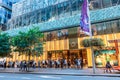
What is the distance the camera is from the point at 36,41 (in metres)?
26.7

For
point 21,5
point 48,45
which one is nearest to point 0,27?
point 21,5

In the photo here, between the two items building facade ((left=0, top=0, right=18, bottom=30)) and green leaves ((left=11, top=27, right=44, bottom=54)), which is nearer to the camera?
green leaves ((left=11, top=27, right=44, bottom=54))

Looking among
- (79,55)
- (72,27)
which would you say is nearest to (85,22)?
(79,55)

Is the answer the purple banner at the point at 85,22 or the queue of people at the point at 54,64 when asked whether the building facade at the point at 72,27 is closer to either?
the queue of people at the point at 54,64

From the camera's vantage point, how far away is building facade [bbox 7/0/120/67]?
27406 mm

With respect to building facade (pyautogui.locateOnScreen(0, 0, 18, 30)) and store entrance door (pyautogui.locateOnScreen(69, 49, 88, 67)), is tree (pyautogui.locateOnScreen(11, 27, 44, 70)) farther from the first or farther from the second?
building facade (pyautogui.locateOnScreen(0, 0, 18, 30))

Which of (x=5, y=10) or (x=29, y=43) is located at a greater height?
(x=5, y=10)

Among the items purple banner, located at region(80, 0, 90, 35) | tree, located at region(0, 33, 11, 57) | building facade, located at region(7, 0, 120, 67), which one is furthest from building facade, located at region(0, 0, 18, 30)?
purple banner, located at region(80, 0, 90, 35)

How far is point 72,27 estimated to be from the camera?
104 ft

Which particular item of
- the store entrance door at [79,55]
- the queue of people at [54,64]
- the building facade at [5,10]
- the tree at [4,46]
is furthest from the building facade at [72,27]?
the building facade at [5,10]

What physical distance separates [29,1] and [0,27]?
36.2 ft

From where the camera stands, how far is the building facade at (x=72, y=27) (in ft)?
89.9

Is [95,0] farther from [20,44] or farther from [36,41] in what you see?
[20,44]

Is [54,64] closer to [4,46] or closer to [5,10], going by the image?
[4,46]
